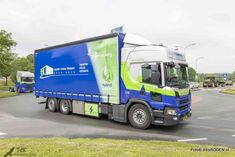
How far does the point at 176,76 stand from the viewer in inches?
390

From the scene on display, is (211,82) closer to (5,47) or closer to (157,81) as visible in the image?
(5,47)

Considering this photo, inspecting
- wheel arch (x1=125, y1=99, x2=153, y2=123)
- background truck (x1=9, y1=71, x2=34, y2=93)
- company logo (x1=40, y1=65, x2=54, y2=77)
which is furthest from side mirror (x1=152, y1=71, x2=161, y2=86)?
background truck (x1=9, y1=71, x2=34, y2=93)

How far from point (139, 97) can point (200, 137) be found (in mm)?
2676

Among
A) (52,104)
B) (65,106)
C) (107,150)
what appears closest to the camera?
(107,150)

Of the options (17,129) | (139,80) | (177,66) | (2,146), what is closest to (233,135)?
(177,66)

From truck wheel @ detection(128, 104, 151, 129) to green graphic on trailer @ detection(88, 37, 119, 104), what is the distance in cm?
89

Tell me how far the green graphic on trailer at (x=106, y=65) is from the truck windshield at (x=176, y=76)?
2252mm

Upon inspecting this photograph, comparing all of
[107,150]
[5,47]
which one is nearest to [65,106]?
[107,150]

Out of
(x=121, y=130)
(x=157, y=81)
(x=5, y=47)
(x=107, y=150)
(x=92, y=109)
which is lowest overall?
(x=121, y=130)

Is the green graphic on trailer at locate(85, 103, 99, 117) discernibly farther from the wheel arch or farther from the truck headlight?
the truck headlight

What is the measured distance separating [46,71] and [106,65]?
5.65m

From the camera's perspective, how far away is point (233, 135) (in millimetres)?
8820

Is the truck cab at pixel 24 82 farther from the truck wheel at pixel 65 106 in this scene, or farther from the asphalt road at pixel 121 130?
the asphalt road at pixel 121 130

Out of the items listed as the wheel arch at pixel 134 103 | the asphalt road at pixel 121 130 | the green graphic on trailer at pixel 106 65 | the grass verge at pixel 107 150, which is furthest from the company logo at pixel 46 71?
the grass verge at pixel 107 150
